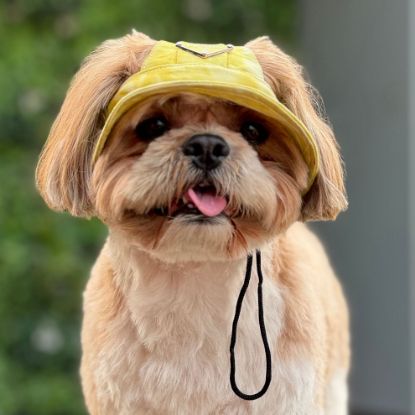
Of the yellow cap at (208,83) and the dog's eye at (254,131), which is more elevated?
the yellow cap at (208,83)

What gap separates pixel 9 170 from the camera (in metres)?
5.02

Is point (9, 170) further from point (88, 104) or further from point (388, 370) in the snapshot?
point (88, 104)

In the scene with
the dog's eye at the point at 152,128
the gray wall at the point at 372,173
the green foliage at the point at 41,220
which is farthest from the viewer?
the gray wall at the point at 372,173

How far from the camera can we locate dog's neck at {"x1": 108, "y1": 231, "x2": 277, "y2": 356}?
7.38 feet

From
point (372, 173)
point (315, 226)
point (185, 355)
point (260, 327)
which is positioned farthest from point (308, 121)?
point (315, 226)

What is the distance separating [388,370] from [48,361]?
69.0 inches

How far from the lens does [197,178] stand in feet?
6.47

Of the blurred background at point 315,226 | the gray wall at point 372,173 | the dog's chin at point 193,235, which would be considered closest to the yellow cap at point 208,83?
the dog's chin at point 193,235

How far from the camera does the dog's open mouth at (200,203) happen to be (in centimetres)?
200

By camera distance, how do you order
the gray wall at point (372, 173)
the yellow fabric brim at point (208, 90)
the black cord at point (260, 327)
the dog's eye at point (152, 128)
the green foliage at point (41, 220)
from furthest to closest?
1. the gray wall at point (372, 173)
2. the green foliage at point (41, 220)
3. the black cord at point (260, 327)
4. the dog's eye at point (152, 128)
5. the yellow fabric brim at point (208, 90)

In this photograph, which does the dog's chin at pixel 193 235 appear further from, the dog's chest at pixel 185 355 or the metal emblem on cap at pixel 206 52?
the metal emblem on cap at pixel 206 52

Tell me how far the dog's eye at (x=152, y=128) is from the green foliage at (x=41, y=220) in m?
2.92

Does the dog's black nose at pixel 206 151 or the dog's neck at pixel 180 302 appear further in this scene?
the dog's neck at pixel 180 302

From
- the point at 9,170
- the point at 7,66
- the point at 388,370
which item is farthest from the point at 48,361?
the point at 388,370
